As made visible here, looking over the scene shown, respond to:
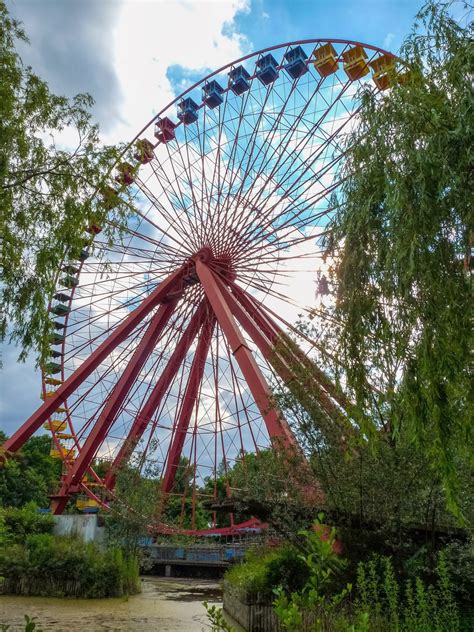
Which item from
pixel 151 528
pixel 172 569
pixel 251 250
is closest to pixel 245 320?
pixel 251 250

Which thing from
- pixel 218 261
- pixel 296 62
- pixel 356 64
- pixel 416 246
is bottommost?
pixel 416 246

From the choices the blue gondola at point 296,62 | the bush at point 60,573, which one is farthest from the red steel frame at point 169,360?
the blue gondola at point 296,62

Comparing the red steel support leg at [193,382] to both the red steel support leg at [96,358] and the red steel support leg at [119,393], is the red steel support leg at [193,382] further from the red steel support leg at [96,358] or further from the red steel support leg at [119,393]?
the red steel support leg at [96,358]

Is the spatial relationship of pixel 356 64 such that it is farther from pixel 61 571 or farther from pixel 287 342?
pixel 61 571

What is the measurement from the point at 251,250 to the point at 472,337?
13.4 m

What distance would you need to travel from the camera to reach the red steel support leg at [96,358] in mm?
18938

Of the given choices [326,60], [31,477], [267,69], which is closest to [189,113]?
[267,69]

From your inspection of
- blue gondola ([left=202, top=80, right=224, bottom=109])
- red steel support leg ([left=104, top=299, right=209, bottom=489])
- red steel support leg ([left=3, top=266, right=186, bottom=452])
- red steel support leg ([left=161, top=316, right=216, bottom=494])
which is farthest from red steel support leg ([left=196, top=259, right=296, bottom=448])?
blue gondola ([left=202, top=80, right=224, bottom=109])

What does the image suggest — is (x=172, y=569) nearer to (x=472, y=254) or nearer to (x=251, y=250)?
(x=251, y=250)

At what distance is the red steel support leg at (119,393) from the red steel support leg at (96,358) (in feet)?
1.91

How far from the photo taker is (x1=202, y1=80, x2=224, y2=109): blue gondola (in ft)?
66.5

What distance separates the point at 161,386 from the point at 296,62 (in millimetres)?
12038

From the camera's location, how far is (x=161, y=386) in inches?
787

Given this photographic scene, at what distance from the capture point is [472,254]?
5094 mm
